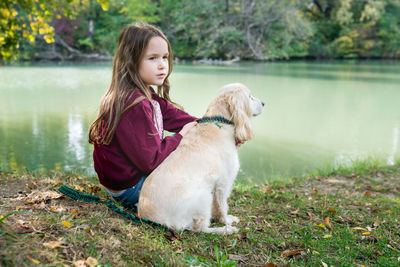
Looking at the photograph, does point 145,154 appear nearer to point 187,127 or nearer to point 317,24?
point 187,127

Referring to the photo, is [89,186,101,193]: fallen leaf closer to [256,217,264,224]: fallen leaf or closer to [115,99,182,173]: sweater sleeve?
[115,99,182,173]: sweater sleeve

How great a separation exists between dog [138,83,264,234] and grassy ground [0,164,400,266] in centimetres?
15

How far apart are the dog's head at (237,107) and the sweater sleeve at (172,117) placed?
17.4 inches

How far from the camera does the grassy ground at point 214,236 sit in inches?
78.3

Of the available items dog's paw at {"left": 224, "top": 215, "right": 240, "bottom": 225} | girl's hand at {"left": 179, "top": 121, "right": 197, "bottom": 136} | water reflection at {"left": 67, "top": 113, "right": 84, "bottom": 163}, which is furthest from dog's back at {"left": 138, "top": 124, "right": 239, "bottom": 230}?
water reflection at {"left": 67, "top": 113, "right": 84, "bottom": 163}

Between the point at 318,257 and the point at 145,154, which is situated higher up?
the point at 145,154

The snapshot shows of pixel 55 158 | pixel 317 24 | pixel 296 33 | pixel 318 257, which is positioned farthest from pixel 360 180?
pixel 317 24

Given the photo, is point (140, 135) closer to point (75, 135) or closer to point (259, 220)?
point (259, 220)

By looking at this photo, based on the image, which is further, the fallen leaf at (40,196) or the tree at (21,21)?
the tree at (21,21)

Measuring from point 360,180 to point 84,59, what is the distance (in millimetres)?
36905

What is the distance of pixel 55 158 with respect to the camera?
6.86m

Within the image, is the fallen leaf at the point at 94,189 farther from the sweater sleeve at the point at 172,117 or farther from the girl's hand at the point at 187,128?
the girl's hand at the point at 187,128

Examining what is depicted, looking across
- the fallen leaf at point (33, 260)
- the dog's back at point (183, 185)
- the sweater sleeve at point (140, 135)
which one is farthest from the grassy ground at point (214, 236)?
the sweater sleeve at point (140, 135)

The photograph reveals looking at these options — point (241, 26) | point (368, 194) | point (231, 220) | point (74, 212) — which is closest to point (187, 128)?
point (231, 220)
